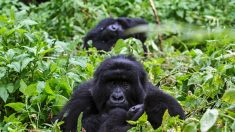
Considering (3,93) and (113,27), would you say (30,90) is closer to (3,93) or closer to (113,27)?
(3,93)

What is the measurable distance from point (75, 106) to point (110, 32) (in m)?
4.62

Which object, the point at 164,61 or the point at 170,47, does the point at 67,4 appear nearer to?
the point at 170,47

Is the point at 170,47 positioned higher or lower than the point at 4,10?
lower

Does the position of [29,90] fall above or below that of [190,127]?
below

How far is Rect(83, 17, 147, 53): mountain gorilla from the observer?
9.45 metres

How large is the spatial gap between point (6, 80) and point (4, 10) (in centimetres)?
397

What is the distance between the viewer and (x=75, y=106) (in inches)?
199

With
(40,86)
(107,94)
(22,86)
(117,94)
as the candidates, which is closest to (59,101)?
(40,86)

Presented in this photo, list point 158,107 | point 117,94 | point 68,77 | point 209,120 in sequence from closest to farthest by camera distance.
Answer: point 209,120 → point 158,107 → point 117,94 → point 68,77

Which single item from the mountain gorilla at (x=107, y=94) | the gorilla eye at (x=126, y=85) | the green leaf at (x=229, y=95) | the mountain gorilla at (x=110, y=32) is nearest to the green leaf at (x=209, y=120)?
the green leaf at (x=229, y=95)

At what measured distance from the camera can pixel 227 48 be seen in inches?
223

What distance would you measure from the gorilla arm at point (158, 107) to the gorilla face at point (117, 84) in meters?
0.58

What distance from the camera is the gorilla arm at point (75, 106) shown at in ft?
16.3

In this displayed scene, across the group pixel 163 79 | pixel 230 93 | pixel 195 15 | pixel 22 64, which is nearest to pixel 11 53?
pixel 22 64
